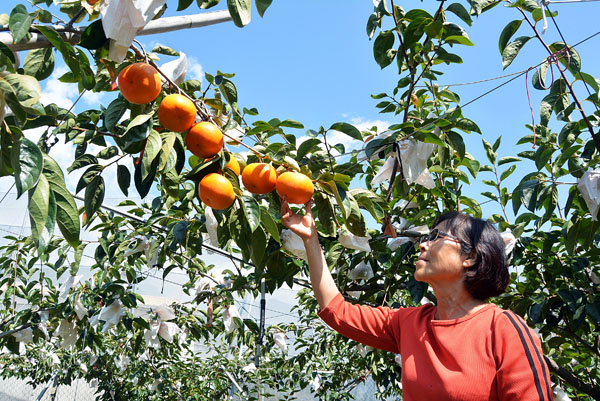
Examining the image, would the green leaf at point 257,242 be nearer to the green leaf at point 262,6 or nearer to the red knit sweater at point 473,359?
the red knit sweater at point 473,359

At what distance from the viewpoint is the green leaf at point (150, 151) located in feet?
2.86

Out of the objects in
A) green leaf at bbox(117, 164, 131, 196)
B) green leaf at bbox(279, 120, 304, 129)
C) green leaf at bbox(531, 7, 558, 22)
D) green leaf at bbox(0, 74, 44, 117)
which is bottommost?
green leaf at bbox(0, 74, 44, 117)

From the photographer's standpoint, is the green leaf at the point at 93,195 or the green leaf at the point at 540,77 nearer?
the green leaf at the point at 93,195

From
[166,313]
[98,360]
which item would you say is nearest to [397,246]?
[166,313]

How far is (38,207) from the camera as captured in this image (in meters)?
0.62

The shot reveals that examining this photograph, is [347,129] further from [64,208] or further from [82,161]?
[64,208]

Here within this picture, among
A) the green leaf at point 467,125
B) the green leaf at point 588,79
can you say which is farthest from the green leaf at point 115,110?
the green leaf at point 588,79

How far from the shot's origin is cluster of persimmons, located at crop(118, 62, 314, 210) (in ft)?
2.80

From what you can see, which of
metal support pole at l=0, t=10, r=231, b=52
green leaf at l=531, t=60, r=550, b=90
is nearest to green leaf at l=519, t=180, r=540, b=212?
green leaf at l=531, t=60, r=550, b=90

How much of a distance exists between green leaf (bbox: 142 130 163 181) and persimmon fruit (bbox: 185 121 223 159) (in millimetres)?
55

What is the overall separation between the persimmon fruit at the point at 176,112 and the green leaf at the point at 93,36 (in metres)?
0.14

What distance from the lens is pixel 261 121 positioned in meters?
1.22

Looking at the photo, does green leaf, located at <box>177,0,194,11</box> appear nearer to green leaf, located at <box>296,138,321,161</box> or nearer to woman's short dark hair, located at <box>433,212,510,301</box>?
green leaf, located at <box>296,138,321,161</box>

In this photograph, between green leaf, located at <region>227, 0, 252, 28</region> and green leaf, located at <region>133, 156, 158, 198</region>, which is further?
green leaf, located at <region>133, 156, 158, 198</region>
